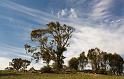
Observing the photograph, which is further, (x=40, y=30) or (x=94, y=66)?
(x=94, y=66)

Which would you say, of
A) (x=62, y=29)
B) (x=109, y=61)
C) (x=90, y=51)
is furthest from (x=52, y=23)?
(x=109, y=61)

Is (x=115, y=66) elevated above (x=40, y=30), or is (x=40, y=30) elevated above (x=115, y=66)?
(x=40, y=30)

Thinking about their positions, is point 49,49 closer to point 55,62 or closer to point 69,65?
point 55,62

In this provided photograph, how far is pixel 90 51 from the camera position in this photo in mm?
150750

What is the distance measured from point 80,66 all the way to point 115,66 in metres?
21.3

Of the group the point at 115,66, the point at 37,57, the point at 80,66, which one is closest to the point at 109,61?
the point at 115,66

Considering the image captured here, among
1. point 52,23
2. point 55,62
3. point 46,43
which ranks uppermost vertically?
point 52,23

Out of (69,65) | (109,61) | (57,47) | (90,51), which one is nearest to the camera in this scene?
(57,47)

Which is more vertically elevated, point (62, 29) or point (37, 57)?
point (62, 29)

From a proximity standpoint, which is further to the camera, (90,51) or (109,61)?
(109,61)

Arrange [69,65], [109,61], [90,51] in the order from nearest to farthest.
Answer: [90,51] < [109,61] < [69,65]

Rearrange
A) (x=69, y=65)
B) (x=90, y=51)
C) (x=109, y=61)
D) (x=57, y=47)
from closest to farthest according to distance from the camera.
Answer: (x=57, y=47)
(x=90, y=51)
(x=109, y=61)
(x=69, y=65)

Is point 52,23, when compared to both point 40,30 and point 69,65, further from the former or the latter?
point 69,65

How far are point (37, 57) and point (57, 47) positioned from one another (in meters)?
10.5
